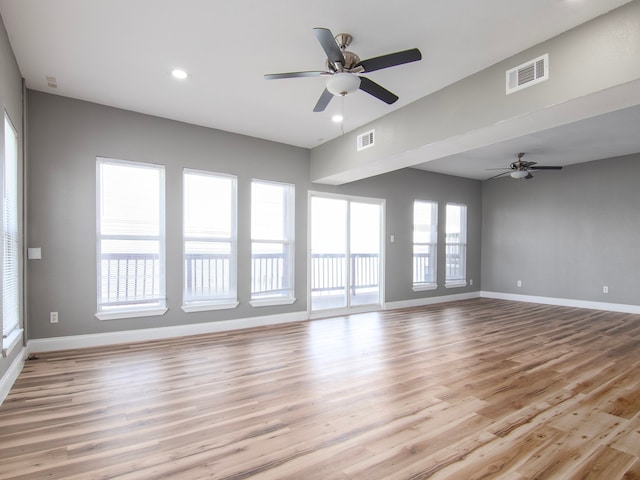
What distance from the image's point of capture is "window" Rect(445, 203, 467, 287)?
8.19 m

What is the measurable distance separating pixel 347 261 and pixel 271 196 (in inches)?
75.6

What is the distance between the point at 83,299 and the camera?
416cm

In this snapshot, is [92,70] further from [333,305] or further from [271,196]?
[333,305]

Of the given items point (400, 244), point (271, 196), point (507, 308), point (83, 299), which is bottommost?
point (507, 308)

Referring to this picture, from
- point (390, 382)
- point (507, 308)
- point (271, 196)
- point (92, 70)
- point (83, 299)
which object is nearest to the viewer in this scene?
point (390, 382)

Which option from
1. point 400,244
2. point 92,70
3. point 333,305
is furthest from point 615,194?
point 92,70

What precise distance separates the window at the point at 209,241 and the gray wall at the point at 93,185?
0.12 meters

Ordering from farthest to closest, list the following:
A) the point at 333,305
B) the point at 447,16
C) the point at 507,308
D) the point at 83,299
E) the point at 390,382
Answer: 1. the point at 507,308
2. the point at 333,305
3. the point at 83,299
4. the point at 390,382
5. the point at 447,16

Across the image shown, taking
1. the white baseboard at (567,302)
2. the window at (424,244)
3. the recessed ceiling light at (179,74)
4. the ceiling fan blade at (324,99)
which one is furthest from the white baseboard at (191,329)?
the ceiling fan blade at (324,99)

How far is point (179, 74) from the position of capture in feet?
11.5

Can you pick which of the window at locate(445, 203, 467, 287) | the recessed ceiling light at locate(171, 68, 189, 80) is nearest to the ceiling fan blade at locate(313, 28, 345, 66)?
the recessed ceiling light at locate(171, 68, 189, 80)

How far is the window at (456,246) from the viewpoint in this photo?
323 inches

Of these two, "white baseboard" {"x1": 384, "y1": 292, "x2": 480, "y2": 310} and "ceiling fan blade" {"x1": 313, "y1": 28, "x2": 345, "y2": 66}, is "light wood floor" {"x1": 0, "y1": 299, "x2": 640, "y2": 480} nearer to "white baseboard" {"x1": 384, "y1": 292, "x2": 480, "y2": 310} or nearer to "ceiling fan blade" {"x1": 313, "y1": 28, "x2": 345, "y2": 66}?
"white baseboard" {"x1": 384, "y1": 292, "x2": 480, "y2": 310}

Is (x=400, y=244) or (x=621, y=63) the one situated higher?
(x=621, y=63)
